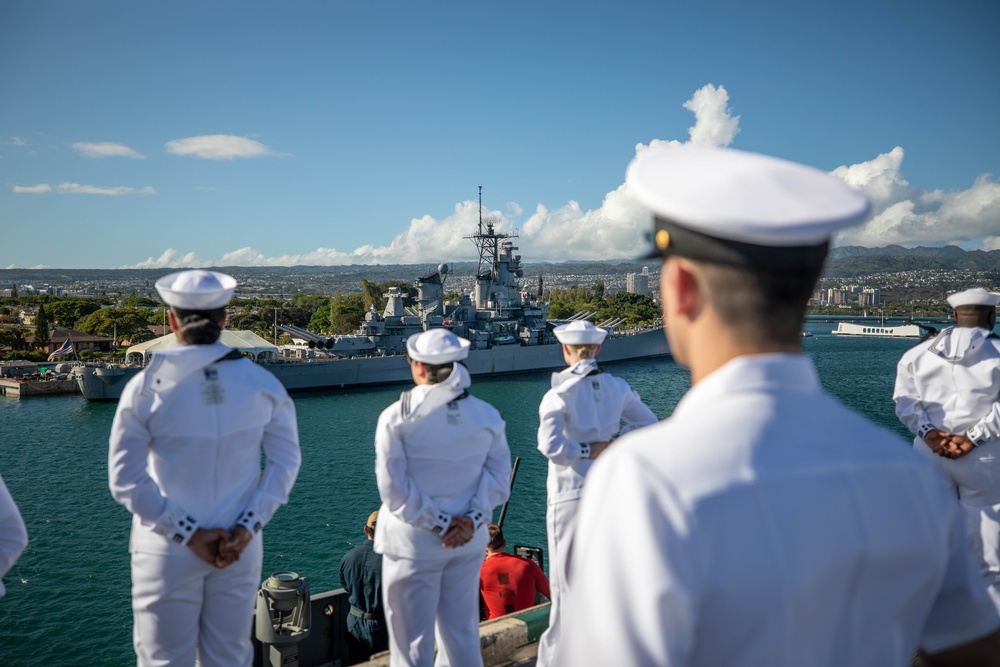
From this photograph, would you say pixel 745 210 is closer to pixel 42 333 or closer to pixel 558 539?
pixel 558 539

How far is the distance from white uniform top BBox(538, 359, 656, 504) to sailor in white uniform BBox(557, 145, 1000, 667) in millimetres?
3247

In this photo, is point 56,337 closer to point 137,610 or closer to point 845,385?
point 845,385

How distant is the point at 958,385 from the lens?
177 inches

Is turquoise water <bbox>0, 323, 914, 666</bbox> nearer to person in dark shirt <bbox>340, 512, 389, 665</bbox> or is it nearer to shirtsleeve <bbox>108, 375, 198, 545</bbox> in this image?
person in dark shirt <bbox>340, 512, 389, 665</bbox>

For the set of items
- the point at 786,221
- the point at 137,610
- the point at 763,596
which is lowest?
the point at 137,610

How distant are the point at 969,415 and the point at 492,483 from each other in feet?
9.64

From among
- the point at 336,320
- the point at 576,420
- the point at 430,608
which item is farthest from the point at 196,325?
the point at 336,320

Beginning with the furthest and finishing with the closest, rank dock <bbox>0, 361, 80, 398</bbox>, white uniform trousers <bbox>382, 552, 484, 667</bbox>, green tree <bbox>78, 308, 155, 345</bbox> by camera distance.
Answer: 1. green tree <bbox>78, 308, 155, 345</bbox>
2. dock <bbox>0, 361, 80, 398</bbox>
3. white uniform trousers <bbox>382, 552, 484, 667</bbox>

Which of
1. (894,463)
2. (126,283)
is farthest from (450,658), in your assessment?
(126,283)

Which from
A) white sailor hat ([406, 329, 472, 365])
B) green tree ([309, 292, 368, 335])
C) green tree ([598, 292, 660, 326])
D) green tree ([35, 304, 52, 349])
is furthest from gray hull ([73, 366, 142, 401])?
green tree ([598, 292, 660, 326])

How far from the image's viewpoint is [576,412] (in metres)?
4.47

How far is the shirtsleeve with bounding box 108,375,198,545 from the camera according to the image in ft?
9.04

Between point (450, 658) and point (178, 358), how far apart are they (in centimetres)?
198

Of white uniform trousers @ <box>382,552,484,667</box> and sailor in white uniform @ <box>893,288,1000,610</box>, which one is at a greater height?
sailor in white uniform @ <box>893,288,1000,610</box>
